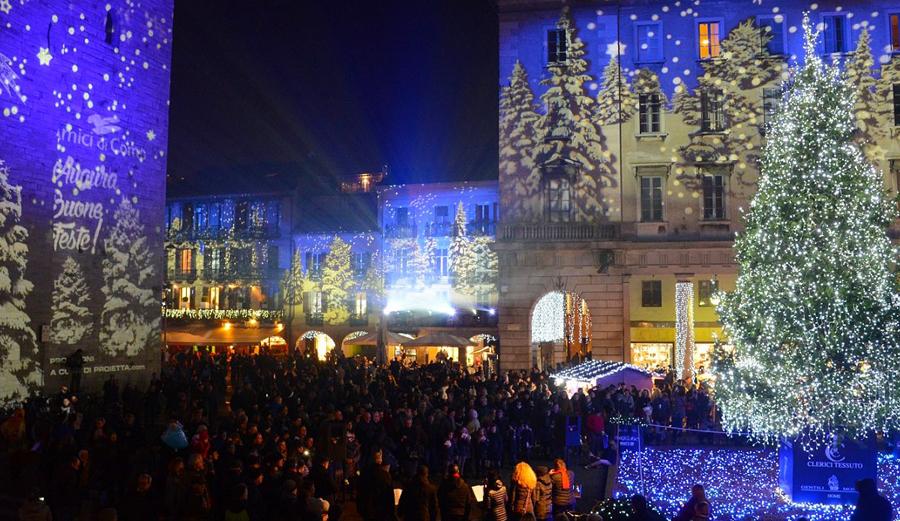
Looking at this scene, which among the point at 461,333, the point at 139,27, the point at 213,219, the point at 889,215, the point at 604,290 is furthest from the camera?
the point at 213,219

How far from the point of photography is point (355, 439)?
16672 mm

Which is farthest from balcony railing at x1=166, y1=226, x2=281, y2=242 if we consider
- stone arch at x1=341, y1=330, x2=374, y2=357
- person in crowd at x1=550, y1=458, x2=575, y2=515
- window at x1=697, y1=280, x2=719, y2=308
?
person in crowd at x1=550, y1=458, x2=575, y2=515

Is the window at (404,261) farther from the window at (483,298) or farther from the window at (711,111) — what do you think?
the window at (711,111)

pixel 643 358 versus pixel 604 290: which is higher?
pixel 604 290

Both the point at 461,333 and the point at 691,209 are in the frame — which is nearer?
the point at 691,209

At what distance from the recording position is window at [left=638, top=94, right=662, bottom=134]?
33.6 meters

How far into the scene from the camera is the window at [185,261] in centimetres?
5281

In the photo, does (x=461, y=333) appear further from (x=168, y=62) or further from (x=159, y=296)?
(x=168, y=62)

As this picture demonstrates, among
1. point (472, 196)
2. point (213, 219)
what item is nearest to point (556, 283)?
point (472, 196)

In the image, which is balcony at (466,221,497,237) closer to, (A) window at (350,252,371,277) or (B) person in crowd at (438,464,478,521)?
(A) window at (350,252,371,277)

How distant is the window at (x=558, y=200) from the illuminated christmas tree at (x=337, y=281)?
17.5m

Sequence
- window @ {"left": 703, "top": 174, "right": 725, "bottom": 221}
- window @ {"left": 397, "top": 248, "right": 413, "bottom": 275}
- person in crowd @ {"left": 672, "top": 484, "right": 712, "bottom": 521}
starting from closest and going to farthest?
person in crowd @ {"left": 672, "top": 484, "right": 712, "bottom": 521} < window @ {"left": 703, "top": 174, "right": 725, "bottom": 221} < window @ {"left": 397, "top": 248, "right": 413, "bottom": 275}

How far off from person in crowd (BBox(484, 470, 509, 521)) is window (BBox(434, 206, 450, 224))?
109 ft

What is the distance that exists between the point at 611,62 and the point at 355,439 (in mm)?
22551
